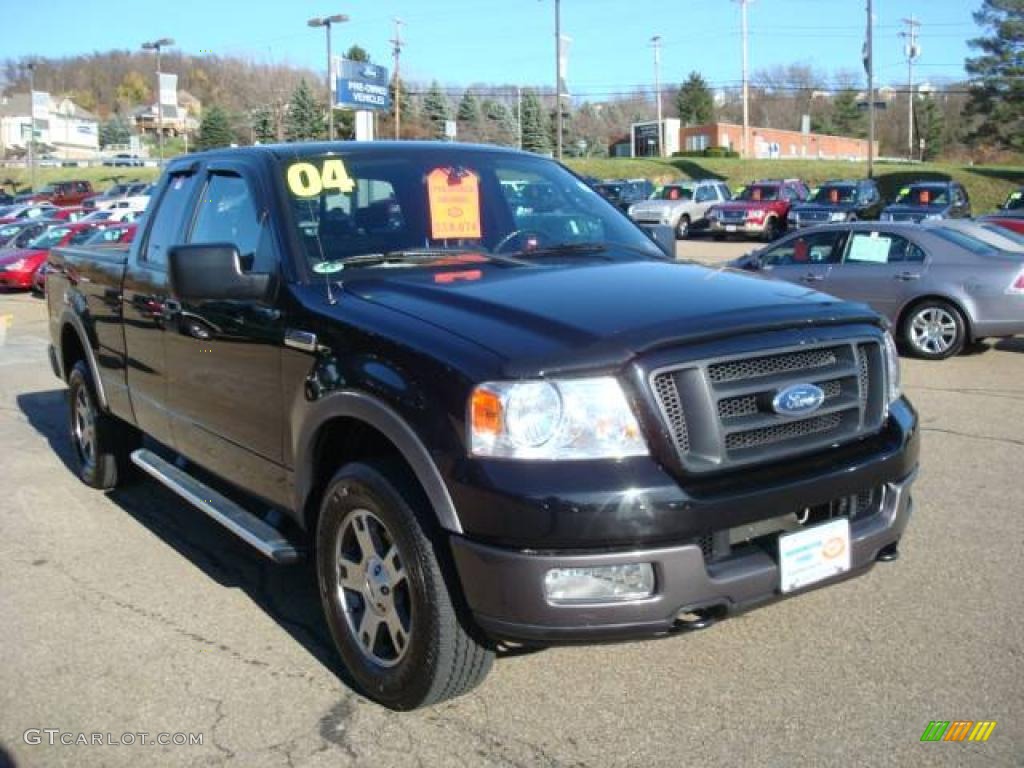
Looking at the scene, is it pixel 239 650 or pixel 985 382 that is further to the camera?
pixel 985 382

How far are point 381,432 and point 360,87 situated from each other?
44169 mm

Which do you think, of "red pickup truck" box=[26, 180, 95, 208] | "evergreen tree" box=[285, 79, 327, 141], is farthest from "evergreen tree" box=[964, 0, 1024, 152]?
"red pickup truck" box=[26, 180, 95, 208]

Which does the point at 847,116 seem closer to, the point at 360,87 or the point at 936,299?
the point at 360,87

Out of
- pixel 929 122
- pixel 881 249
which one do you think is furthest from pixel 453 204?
pixel 929 122

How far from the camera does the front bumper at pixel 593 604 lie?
2.83m

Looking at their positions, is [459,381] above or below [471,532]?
above

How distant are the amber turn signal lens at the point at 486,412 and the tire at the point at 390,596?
39 cm

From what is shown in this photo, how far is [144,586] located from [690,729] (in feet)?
9.01

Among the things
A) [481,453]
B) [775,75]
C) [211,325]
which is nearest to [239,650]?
[211,325]

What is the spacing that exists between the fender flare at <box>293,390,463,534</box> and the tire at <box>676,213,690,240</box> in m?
30.5

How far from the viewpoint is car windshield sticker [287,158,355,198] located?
13.5 feet

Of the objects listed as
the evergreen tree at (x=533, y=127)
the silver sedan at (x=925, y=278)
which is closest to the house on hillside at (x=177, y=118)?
the evergreen tree at (x=533, y=127)

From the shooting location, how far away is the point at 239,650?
3.98 m

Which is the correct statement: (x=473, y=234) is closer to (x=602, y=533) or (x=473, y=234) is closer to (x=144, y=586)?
(x=602, y=533)
